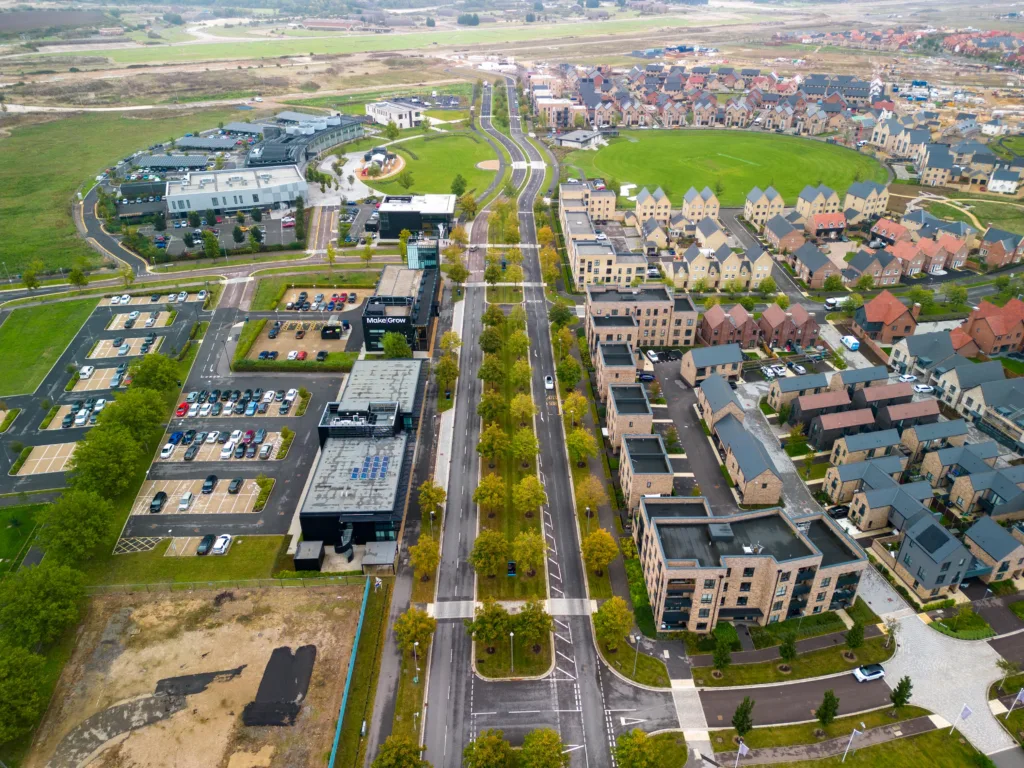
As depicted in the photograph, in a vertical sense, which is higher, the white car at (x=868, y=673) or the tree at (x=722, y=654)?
the tree at (x=722, y=654)

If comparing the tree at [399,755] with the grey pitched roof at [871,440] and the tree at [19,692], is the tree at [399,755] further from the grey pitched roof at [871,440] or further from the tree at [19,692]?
the grey pitched roof at [871,440]

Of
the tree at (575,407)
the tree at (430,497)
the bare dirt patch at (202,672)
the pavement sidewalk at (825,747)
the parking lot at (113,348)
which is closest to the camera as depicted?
the pavement sidewalk at (825,747)

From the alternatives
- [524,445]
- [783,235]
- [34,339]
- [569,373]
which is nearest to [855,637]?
[524,445]

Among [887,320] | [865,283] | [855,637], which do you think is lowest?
[855,637]

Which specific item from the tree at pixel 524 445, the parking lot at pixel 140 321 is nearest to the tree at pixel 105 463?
the parking lot at pixel 140 321

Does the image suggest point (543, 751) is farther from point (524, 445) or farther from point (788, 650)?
point (524, 445)
